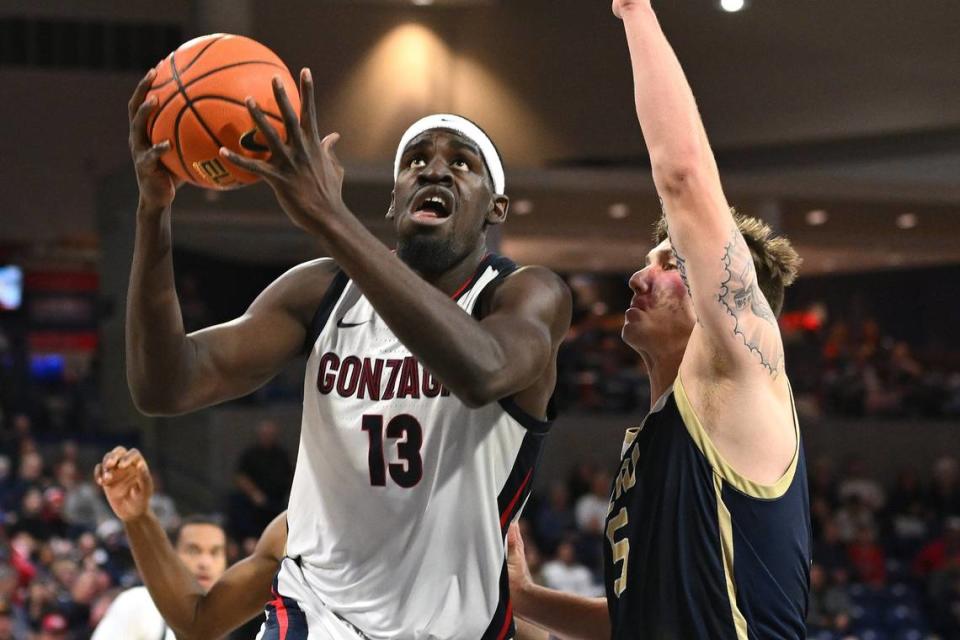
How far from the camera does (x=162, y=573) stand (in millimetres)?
3510

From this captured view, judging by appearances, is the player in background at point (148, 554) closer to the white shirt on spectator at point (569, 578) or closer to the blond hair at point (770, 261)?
the blond hair at point (770, 261)

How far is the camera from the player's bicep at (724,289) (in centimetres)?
278

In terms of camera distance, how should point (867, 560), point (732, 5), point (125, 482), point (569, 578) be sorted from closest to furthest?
point (125, 482) → point (569, 578) → point (867, 560) → point (732, 5)

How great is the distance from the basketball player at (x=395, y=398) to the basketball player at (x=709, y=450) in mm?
298

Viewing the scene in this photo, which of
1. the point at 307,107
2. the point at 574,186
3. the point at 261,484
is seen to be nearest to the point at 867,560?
the point at 574,186

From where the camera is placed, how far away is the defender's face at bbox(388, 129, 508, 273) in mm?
2977

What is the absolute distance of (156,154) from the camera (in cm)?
267

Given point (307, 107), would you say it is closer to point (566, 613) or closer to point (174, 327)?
point (174, 327)

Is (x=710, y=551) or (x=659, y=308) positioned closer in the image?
(x=710, y=551)

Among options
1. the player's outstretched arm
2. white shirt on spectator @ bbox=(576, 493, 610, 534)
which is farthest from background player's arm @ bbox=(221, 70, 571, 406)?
white shirt on spectator @ bbox=(576, 493, 610, 534)

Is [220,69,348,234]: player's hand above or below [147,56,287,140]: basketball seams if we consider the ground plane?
below

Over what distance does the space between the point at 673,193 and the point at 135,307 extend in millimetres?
1140

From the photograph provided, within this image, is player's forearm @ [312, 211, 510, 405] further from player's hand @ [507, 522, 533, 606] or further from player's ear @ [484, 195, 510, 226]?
player's hand @ [507, 522, 533, 606]

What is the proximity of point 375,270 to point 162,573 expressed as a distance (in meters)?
1.46
